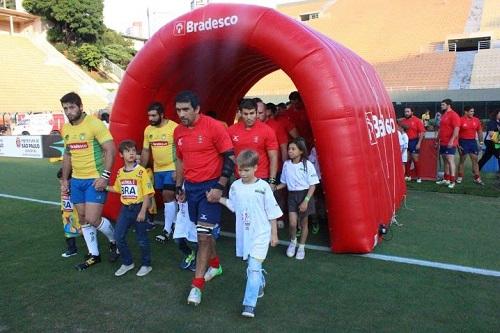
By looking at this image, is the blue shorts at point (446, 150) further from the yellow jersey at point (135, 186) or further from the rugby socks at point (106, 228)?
the rugby socks at point (106, 228)

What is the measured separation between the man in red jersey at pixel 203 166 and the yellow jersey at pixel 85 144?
0.97m

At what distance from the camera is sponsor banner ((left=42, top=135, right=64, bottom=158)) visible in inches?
680

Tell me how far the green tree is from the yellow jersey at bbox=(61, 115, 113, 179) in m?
43.9

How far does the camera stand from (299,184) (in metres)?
5.30

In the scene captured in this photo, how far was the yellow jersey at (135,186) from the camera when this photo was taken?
187 inches

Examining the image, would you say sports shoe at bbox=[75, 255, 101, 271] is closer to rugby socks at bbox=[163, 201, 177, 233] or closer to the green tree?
rugby socks at bbox=[163, 201, 177, 233]

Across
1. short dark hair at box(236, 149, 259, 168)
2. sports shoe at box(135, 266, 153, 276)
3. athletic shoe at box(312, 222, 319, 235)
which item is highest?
short dark hair at box(236, 149, 259, 168)

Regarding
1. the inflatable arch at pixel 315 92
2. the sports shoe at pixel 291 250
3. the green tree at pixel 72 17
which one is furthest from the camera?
the green tree at pixel 72 17

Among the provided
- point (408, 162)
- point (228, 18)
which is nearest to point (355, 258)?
point (228, 18)

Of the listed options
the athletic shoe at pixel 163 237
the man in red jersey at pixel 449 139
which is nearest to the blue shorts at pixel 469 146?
the man in red jersey at pixel 449 139

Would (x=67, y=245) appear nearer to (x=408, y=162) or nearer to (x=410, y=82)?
(x=408, y=162)

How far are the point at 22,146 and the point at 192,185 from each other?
53.0 feet

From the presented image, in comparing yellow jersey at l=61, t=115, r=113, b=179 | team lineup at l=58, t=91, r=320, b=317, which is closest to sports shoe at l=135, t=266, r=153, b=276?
team lineup at l=58, t=91, r=320, b=317

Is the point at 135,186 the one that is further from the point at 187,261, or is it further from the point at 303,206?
the point at 303,206
